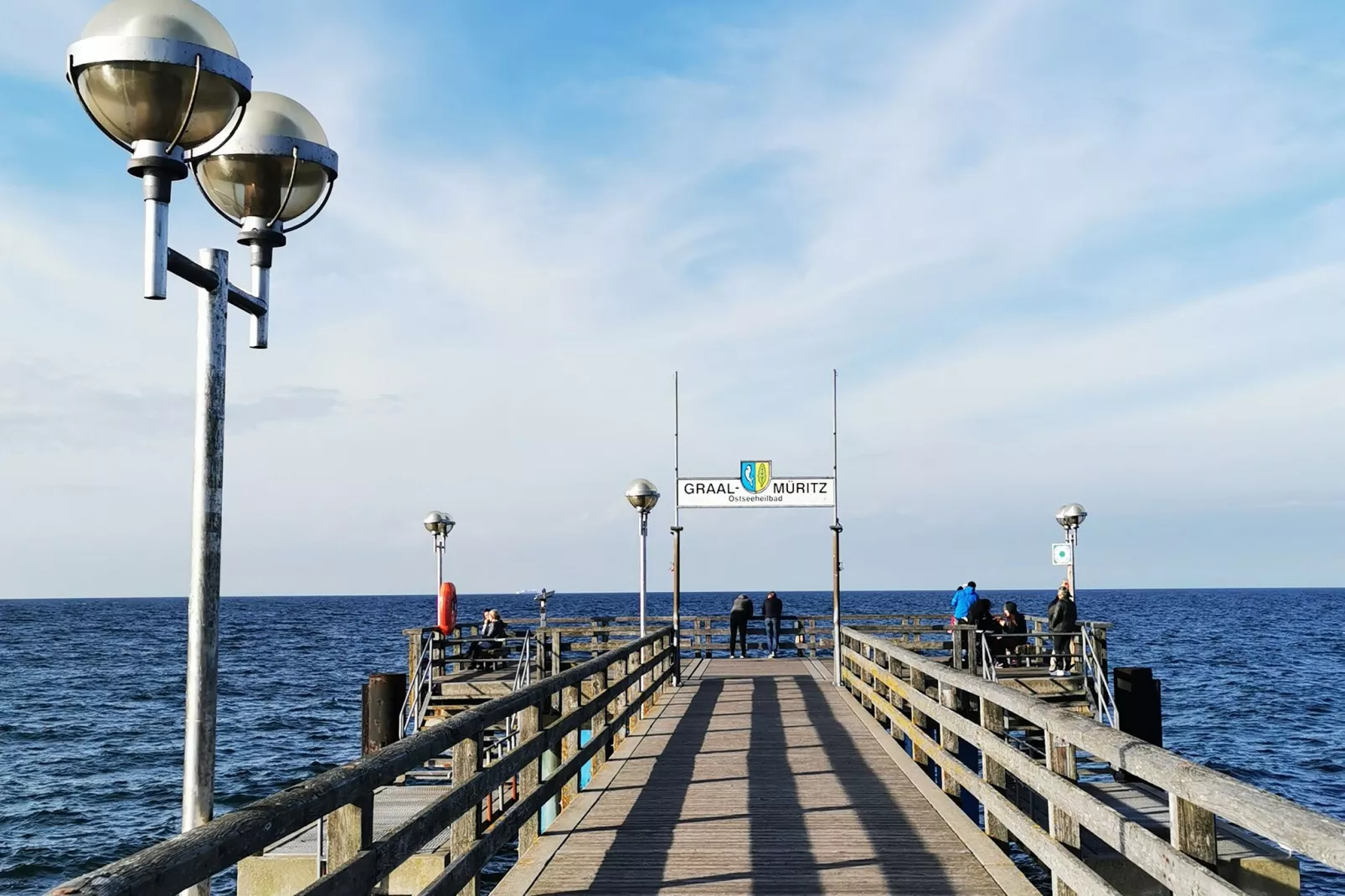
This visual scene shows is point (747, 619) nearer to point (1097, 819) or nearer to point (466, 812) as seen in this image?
point (466, 812)

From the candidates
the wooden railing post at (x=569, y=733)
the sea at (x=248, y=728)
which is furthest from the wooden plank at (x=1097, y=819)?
the sea at (x=248, y=728)

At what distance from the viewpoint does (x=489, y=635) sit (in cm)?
1939

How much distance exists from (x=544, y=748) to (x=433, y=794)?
188 inches

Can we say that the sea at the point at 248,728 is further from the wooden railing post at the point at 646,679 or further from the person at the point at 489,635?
the wooden railing post at the point at 646,679

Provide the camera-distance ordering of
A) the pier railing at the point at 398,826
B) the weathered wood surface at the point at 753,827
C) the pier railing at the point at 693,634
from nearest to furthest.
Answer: the pier railing at the point at 398,826 → the weathered wood surface at the point at 753,827 → the pier railing at the point at 693,634

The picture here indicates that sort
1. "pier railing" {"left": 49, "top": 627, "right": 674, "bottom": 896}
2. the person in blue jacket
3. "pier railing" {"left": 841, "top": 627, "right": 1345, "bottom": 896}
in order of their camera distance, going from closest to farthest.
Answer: "pier railing" {"left": 49, "top": 627, "right": 674, "bottom": 896}, "pier railing" {"left": 841, "top": 627, "right": 1345, "bottom": 896}, the person in blue jacket

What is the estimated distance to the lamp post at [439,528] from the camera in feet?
77.4

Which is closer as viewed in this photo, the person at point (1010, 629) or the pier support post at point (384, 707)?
the pier support post at point (384, 707)

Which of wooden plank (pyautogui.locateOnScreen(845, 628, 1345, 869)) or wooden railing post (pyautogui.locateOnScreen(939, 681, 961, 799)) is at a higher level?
wooden plank (pyautogui.locateOnScreen(845, 628, 1345, 869))

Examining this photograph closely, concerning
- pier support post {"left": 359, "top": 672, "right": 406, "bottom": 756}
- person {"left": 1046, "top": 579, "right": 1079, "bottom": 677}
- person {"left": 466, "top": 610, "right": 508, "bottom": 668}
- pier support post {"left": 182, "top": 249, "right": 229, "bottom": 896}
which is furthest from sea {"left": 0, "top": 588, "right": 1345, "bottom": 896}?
pier support post {"left": 182, "top": 249, "right": 229, "bottom": 896}

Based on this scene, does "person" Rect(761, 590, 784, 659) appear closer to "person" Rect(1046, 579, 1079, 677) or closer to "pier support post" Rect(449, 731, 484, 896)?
"person" Rect(1046, 579, 1079, 677)

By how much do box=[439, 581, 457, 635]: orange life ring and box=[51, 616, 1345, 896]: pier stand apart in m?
3.73

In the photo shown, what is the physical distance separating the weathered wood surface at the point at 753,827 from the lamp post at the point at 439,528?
11203mm

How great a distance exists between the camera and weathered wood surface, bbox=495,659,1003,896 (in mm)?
6637
